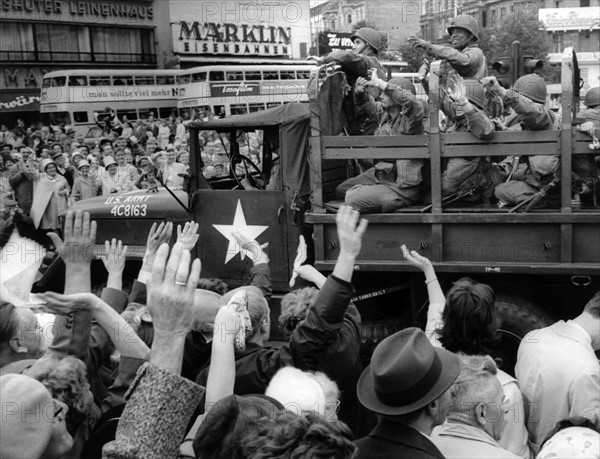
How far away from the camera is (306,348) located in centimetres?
352

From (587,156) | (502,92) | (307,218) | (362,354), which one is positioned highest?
(502,92)

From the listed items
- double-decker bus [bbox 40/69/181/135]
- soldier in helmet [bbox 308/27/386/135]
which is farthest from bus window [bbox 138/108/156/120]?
soldier in helmet [bbox 308/27/386/135]

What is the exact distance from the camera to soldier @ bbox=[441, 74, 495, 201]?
5418mm

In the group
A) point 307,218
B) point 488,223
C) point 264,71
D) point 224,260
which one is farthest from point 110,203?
point 264,71

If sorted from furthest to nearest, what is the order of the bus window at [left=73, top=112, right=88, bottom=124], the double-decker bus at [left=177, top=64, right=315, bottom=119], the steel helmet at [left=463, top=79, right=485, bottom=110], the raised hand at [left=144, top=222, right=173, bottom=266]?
1. the double-decker bus at [left=177, top=64, right=315, bottom=119]
2. the bus window at [left=73, top=112, right=88, bottom=124]
3. the steel helmet at [left=463, top=79, right=485, bottom=110]
4. the raised hand at [left=144, top=222, right=173, bottom=266]

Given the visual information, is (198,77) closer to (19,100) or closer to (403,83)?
(19,100)

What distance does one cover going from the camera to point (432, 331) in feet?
14.2

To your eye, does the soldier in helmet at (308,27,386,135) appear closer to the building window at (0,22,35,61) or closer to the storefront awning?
the storefront awning

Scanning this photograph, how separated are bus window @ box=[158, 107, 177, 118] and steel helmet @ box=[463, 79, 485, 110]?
3065cm

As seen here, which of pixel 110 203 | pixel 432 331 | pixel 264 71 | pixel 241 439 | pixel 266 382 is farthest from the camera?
pixel 264 71

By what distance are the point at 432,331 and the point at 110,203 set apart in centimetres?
433

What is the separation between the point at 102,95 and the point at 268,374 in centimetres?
3194

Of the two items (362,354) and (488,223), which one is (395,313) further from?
(488,223)

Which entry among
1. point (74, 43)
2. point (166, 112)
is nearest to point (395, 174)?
point (166, 112)
